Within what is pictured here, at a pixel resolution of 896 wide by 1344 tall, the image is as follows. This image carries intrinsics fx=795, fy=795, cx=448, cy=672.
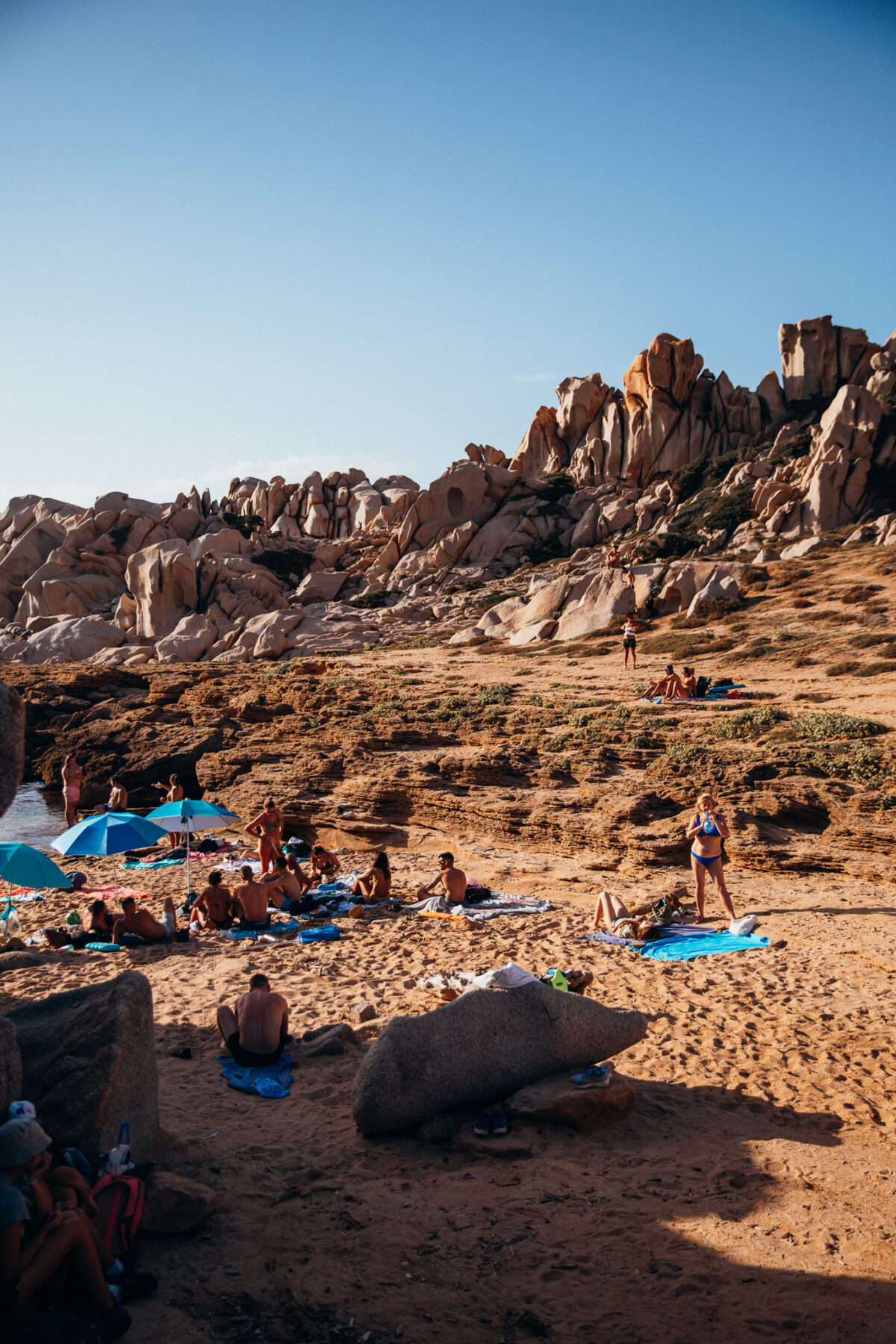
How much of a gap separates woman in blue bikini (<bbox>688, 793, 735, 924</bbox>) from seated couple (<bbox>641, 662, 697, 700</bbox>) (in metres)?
9.59

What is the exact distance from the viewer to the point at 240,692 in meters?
24.7

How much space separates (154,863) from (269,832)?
3.30 meters

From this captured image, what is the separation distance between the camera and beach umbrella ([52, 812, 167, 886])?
445 inches

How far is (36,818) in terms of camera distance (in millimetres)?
21391

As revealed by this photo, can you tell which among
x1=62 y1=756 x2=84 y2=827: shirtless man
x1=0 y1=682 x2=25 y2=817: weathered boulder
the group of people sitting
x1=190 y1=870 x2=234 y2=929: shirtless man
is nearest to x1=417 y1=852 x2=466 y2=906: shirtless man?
x1=190 y1=870 x2=234 y2=929: shirtless man

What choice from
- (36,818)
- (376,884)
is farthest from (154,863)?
(36,818)

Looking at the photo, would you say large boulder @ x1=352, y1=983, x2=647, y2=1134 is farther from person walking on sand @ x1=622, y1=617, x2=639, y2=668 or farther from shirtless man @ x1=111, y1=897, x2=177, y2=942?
person walking on sand @ x1=622, y1=617, x2=639, y2=668

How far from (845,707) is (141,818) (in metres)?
14.1

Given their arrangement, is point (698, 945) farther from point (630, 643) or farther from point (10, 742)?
point (630, 643)

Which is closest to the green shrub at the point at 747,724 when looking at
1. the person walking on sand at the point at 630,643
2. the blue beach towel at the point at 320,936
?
the blue beach towel at the point at 320,936

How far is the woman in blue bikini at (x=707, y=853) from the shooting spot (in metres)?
10.1

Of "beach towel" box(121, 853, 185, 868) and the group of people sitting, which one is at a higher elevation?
the group of people sitting

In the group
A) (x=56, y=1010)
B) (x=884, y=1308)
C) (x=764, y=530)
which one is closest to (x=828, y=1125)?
(x=884, y=1308)

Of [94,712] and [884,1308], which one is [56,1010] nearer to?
[884,1308]
